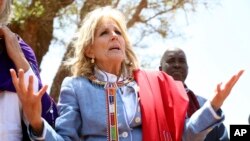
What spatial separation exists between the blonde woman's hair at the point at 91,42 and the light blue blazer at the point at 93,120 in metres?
0.19

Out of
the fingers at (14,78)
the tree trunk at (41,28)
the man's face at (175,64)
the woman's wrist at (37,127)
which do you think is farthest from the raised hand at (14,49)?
the tree trunk at (41,28)

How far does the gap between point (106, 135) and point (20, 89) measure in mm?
530

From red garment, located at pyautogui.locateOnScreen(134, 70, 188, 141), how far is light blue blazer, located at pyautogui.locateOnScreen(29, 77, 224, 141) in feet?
0.19

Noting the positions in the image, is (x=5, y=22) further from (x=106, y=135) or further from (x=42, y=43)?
(x=42, y=43)

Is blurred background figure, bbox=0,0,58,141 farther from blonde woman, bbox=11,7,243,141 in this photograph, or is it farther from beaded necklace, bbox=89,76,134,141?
beaded necklace, bbox=89,76,134,141

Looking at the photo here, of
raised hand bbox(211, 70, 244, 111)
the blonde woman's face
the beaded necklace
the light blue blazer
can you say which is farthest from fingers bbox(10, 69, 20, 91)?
raised hand bbox(211, 70, 244, 111)

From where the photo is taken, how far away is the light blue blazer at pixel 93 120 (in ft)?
8.22

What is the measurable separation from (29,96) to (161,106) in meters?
0.71

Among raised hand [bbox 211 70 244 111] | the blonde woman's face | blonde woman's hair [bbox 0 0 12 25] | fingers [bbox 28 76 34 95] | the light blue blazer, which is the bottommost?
the light blue blazer

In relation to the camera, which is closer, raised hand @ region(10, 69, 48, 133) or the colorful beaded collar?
raised hand @ region(10, 69, 48, 133)

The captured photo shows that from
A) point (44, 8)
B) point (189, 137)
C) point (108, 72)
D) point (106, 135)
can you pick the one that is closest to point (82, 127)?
point (106, 135)

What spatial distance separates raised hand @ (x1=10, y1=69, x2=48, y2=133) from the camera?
2.28m

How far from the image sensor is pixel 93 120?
2572mm

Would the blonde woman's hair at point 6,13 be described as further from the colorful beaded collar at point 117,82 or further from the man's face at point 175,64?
the man's face at point 175,64
